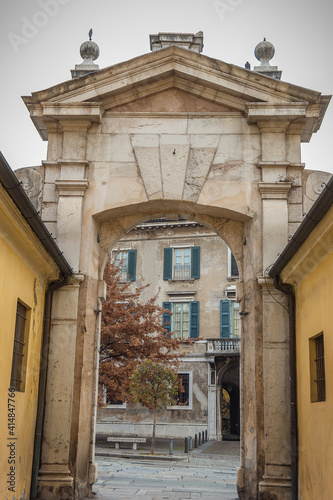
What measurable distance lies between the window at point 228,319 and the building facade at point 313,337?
804 inches

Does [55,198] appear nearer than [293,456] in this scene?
No

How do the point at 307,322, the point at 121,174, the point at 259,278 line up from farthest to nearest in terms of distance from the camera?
the point at 121,174 → the point at 259,278 → the point at 307,322

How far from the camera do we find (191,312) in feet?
99.1

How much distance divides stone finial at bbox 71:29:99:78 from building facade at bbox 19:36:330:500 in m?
1.12

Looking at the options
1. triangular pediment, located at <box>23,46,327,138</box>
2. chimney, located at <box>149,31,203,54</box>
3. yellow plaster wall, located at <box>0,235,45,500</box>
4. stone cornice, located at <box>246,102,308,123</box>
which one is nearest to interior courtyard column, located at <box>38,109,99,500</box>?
triangular pediment, located at <box>23,46,327,138</box>

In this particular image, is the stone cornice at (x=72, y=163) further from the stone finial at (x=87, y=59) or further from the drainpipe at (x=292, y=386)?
the drainpipe at (x=292, y=386)

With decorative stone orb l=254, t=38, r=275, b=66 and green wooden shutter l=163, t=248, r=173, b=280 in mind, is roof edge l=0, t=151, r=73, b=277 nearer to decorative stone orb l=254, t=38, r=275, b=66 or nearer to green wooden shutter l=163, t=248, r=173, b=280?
decorative stone orb l=254, t=38, r=275, b=66

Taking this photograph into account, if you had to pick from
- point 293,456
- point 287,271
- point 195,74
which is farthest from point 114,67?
point 293,456

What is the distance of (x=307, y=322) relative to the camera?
27.0 feet

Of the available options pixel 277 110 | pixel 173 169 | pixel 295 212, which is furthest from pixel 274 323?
pixel 277 110

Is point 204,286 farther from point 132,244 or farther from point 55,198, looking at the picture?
point 55,198

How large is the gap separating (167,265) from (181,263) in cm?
75

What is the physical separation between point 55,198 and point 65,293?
1.76 m

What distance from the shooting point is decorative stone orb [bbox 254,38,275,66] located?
11.6m
